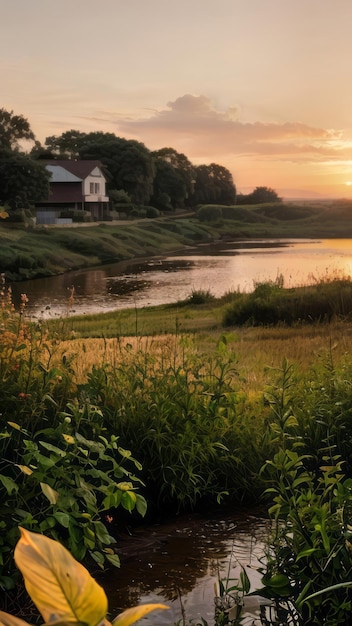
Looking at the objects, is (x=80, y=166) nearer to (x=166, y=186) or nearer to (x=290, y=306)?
(x=166, y=186)

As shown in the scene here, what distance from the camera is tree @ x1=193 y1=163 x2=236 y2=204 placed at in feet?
377

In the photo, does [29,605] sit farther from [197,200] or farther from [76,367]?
[197,200]

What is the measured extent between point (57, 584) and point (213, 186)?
119003mm

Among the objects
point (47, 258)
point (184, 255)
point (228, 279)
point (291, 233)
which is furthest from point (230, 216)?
point (228, 279)

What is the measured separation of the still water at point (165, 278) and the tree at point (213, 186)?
56.3 metres

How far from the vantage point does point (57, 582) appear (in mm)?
600

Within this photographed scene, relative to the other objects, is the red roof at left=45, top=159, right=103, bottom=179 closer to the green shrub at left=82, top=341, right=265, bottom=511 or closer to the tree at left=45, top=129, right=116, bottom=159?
the tree at left=45, top=129, right=116, bottom=159

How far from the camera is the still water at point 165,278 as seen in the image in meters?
29.9

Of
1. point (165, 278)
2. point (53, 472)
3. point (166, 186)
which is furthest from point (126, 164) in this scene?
point (53, 472)

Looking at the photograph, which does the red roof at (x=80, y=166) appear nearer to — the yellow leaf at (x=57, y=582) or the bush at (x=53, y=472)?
the bush at (x=53, y=472)

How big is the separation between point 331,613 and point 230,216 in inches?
3930

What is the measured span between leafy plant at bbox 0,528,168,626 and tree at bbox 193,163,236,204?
11190cm

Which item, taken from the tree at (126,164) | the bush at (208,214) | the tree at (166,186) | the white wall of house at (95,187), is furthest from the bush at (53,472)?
the bush at (208,214)

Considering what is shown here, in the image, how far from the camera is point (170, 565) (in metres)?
4.30
